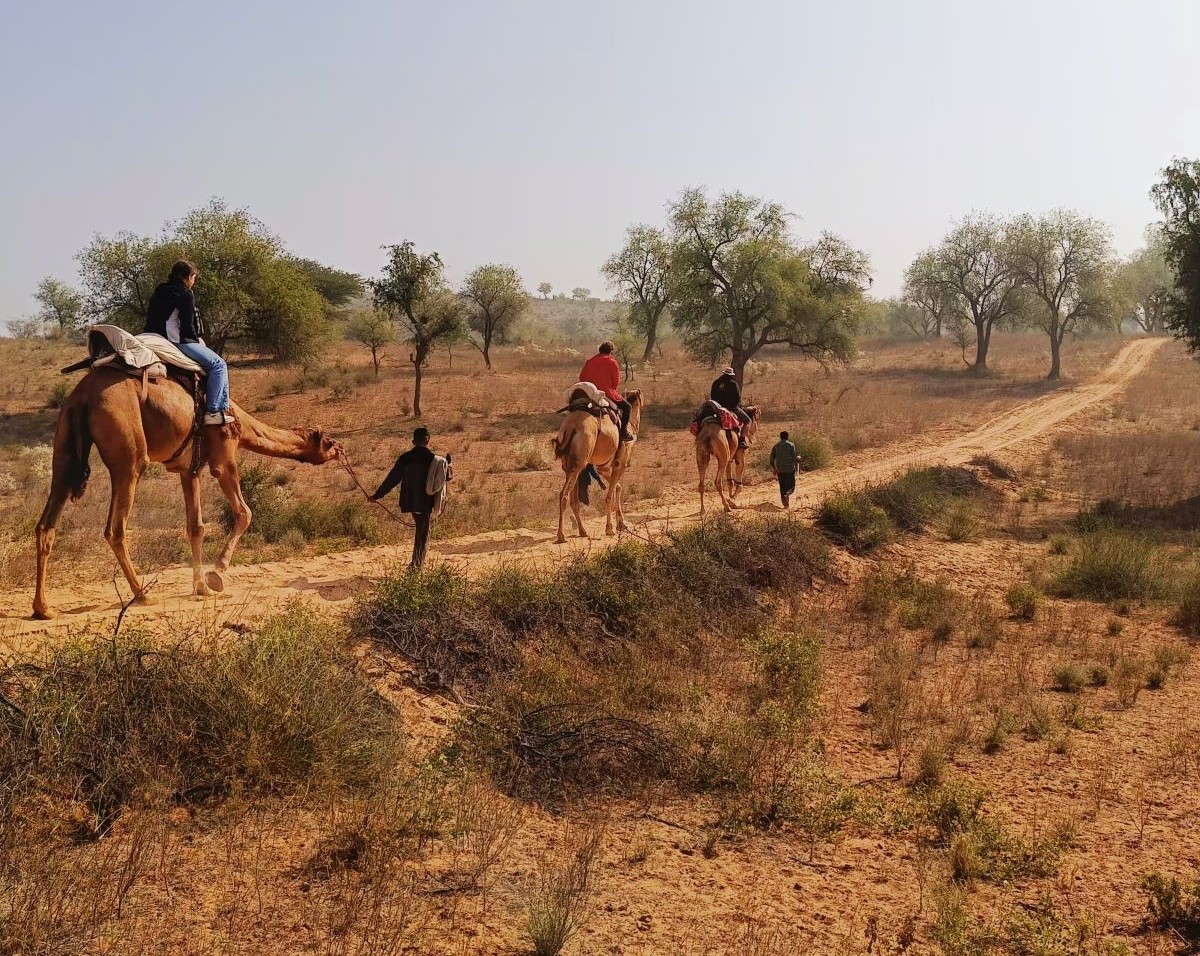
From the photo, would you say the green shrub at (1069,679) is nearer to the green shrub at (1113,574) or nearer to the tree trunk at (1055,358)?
the green shrub at (1113,574)

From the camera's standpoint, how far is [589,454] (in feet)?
44.7

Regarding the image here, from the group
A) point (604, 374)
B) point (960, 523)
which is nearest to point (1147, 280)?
point (960, 523)

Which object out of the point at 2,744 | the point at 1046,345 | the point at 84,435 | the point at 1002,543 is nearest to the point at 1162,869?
the point at 2,744

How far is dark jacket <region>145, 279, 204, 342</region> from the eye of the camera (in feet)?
29.0

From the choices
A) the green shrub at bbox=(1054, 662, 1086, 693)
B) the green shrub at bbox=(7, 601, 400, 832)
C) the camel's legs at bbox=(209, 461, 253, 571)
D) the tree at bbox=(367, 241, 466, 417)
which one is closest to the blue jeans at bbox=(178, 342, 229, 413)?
the camel's legs at bbox=(209, 461, 253, 571)

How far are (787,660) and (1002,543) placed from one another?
10393mm

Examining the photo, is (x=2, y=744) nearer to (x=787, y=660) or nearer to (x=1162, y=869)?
(x=787, y=660)

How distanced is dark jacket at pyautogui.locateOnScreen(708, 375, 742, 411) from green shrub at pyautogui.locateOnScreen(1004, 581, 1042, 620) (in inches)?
250

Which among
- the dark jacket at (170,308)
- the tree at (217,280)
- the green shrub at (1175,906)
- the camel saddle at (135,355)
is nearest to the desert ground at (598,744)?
the green shrub at (1175,906)

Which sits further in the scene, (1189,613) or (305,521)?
(305,521)

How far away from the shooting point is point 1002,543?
60.6 ft

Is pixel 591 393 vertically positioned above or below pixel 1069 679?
above

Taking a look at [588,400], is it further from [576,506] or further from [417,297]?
[417,297]

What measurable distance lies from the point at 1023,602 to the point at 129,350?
1287 centimetres
